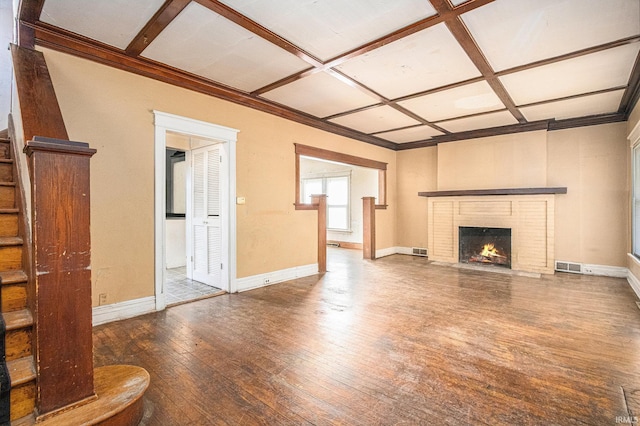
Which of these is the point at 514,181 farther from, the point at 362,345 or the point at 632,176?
the point at 362,345

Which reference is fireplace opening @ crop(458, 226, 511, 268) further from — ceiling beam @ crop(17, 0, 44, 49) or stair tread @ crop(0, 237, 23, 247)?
ceiling beam @ crop(17, 0, 44, 49)

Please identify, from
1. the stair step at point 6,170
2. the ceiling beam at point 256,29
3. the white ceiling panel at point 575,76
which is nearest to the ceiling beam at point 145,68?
the stair step at point 6,170

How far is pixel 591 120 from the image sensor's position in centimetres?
534

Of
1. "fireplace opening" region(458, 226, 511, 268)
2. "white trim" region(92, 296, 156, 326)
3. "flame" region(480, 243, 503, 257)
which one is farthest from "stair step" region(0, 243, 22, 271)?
"flame" region(480, 243, 503, 257)

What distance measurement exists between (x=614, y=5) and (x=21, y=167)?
14.7ft

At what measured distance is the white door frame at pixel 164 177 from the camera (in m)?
3.52

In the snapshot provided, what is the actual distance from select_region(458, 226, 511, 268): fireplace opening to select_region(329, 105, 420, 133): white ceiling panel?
2629mm

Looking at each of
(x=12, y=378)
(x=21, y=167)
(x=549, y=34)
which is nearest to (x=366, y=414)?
(x=12, y=378)

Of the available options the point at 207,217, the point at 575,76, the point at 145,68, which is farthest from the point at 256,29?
the point at 575,76

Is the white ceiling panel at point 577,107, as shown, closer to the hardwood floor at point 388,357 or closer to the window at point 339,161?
the hardwood floor at point 388,357

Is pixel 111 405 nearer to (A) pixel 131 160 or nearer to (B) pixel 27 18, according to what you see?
(A) pixel 131 160

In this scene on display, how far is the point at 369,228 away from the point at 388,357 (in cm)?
467

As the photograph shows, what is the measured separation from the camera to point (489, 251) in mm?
6219

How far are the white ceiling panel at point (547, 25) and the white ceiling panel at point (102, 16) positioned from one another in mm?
2691
